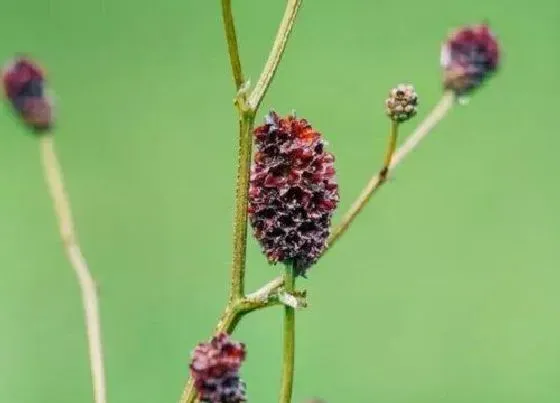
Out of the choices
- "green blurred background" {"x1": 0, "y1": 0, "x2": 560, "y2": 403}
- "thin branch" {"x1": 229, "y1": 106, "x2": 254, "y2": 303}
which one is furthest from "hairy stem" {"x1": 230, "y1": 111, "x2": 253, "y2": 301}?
"green blurred background" {"x1": 0, "y1": 0, "x2": 560, "y2": 403}

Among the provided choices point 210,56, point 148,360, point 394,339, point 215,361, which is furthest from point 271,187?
point 210,56

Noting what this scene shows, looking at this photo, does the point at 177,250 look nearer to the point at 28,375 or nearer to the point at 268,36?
the point at 28,375

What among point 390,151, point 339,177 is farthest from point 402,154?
point 339,177

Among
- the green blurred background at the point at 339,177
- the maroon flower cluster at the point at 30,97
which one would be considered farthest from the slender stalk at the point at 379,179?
the green blurred background at the point at 339,177

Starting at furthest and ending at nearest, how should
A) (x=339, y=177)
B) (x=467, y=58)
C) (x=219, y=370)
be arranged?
(x=339, y=177) < (x=467, y=58) < (x=219, y=370)

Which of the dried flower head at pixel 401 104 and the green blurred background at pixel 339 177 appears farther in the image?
the green blurred background at pixel 339 177

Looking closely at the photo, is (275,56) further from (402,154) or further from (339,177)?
(339,177)

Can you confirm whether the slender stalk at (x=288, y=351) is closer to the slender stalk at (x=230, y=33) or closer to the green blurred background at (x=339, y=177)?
the slender stalk at (x=230, y=33)

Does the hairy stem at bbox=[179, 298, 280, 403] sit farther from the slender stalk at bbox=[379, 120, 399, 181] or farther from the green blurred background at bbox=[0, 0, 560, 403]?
the green blurred background at bbox=[0, 0, 560, 403]
